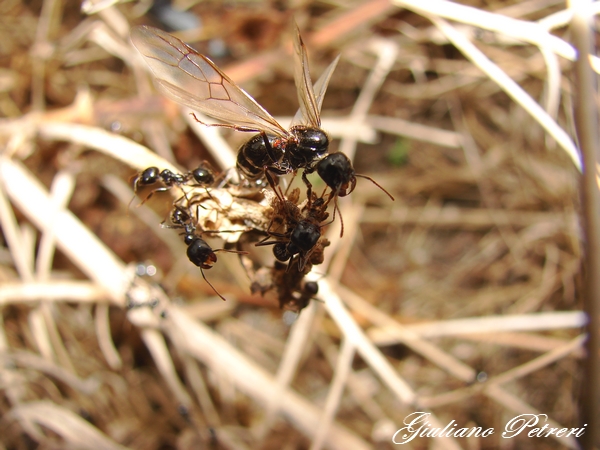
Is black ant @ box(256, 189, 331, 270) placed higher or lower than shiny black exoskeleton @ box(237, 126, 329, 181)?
lower

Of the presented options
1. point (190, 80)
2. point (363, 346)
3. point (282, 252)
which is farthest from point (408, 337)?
point (190, 80)

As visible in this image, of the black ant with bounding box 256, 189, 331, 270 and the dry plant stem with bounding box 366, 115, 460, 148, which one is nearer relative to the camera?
the black ant with bounding box 256, 189, 331, 270

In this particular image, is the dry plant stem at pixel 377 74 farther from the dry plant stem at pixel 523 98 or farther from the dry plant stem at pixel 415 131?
the dry plant stem at pixel 523 98

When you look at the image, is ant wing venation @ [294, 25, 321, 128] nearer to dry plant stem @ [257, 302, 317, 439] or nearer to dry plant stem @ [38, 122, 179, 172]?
dry plant stem @ [38, 122, 179, 172]

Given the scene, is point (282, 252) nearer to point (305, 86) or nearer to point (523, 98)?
point (305, 86)

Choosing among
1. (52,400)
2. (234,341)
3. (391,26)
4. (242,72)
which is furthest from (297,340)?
(391,26)

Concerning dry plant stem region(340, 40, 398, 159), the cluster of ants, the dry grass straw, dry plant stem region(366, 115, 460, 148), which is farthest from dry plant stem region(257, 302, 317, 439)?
dry plant stem region(366, 115, 460, 148)

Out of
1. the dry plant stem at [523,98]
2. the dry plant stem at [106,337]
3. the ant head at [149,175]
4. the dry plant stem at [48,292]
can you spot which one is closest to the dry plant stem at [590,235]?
the dry plant stem at [523,98]
